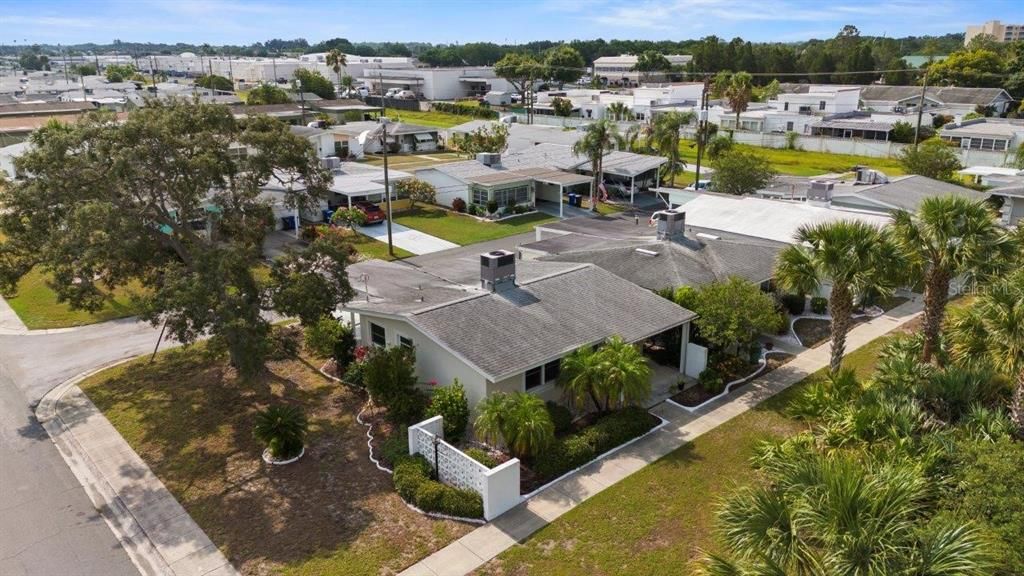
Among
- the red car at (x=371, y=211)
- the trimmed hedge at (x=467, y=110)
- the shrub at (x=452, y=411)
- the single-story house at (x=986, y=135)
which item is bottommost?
the shrub at (x=452, y=411)

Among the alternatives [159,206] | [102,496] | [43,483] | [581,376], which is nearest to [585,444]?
[581,376]

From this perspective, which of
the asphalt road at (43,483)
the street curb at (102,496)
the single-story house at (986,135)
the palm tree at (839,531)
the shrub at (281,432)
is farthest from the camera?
the single-story house at (986,135)

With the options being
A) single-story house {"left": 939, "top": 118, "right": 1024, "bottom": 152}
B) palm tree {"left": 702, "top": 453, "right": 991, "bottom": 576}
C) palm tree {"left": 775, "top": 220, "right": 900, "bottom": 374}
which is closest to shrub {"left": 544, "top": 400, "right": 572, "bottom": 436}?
palm tree {"left": 775, "top": 220, "right": 900, "bottom": 374}

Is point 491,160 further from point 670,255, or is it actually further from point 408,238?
point 670,255

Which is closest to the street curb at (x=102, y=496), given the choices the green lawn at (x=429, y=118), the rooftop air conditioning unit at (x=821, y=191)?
the rooftop air conditioning unit at (x=821, y=191)

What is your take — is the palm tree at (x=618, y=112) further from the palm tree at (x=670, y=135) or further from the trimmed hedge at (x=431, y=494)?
the trimmed hedge at (x=431, y=494)

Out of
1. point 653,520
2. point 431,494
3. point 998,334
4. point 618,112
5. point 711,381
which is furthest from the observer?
point 618,112

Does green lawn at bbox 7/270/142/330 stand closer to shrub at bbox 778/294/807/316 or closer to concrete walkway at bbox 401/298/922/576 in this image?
concrete walkway at bbox 401/298/922/576
